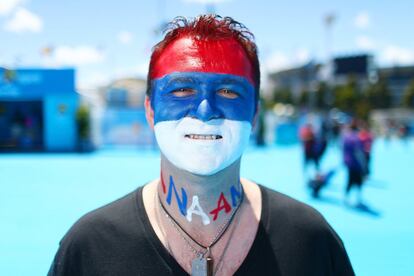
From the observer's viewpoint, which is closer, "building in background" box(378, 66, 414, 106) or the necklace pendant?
the necklace pendant

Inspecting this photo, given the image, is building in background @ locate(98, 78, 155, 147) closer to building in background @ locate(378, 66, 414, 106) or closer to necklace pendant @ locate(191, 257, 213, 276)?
necklace pendant @ locate(191, 257, 213, 276)

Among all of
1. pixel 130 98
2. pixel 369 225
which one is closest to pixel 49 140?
pixel 130 98

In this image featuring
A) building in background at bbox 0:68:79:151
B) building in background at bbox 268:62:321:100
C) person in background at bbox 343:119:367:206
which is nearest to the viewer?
person in background at bbox 343:119:367:206

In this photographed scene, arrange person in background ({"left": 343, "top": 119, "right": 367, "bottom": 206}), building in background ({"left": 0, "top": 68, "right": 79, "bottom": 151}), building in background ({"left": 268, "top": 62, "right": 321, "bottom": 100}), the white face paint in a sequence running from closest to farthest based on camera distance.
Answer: the white face paint → person in background ({"left": 343, "top": 119, "right": 367, "bottom": 206}) → building in background ({"left": 0, "top": 68, "right": 79, "bottom": 151}) → building in background ({"left": 268, "top": 62, "right": 321, "bottom": 100})

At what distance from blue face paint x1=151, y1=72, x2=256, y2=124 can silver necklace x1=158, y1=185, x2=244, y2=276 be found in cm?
37

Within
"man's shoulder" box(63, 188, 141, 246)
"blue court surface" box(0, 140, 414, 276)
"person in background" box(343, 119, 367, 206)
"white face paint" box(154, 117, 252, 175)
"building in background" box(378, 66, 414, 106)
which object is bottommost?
"blue court surface" box(0, 140, 414, 276)

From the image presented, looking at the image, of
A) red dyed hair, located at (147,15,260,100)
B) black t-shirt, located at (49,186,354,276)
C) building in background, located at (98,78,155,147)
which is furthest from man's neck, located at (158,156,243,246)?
building in background, located at (98,78,155,147)

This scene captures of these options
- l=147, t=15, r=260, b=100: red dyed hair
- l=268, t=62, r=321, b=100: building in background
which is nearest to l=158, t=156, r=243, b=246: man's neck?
l=147, t=15, r=260, b=100: red dyed hair

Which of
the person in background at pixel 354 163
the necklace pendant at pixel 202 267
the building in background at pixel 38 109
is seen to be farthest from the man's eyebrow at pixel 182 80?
the building in background at pixel 38 109

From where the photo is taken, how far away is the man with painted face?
1431 mm

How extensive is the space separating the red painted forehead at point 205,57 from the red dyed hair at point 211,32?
18mm

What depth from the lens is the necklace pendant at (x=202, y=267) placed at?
143 centimetres

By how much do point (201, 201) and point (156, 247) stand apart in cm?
23

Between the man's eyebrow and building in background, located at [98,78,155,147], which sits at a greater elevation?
the man's eyebrow
